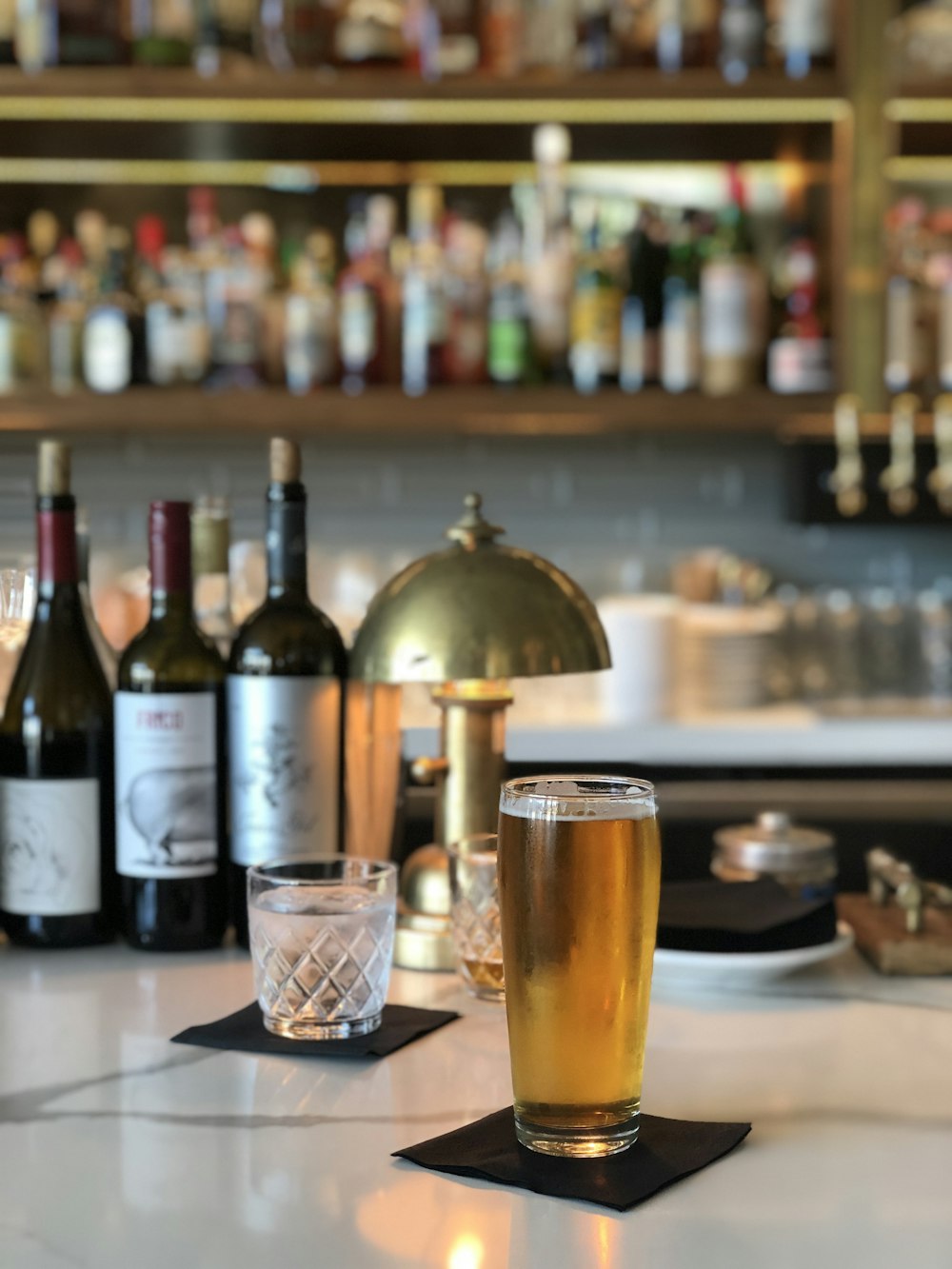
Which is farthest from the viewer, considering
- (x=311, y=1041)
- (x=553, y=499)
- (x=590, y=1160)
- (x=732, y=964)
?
(x=553, y=499)

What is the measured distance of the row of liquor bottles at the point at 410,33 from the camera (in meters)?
2.71

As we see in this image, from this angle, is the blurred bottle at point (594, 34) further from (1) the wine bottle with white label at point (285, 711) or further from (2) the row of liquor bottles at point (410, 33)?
(1) the wine bottle with white label at point (285, 711)

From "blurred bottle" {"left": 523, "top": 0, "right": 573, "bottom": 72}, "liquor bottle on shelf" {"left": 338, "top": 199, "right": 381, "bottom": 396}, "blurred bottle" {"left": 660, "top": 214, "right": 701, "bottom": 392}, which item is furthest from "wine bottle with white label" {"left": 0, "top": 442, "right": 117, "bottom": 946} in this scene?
"blurred bottle" {"left": 523, "top": 0, "right": 573, "bottom": 72}

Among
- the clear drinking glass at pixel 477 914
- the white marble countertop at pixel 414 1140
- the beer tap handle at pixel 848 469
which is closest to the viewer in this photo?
the white marble countertop at pixel 414 1140

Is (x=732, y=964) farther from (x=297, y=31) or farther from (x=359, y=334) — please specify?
(x=297, y=31)

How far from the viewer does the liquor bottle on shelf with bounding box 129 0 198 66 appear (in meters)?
2.71

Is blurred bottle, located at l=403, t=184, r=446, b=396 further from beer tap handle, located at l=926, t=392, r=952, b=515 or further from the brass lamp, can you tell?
the brass lamp

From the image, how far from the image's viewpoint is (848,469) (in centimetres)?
294

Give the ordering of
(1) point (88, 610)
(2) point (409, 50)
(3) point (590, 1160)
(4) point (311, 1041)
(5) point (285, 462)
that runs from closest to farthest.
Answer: (3) point (590, 1160)
(4) point (311, 1041)
(5) point (285, 462)
(1) point (88, 610)
(2) point (409, 50)

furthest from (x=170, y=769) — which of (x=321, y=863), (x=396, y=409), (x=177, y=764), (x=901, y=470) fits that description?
(x=901, y=470)

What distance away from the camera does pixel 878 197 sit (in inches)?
110

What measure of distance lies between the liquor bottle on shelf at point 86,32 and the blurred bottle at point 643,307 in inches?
40.9

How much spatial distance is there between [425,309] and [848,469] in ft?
2.84

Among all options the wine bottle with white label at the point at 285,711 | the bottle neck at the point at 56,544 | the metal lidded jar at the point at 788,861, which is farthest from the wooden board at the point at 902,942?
the bottle neck at the point at 56,544
